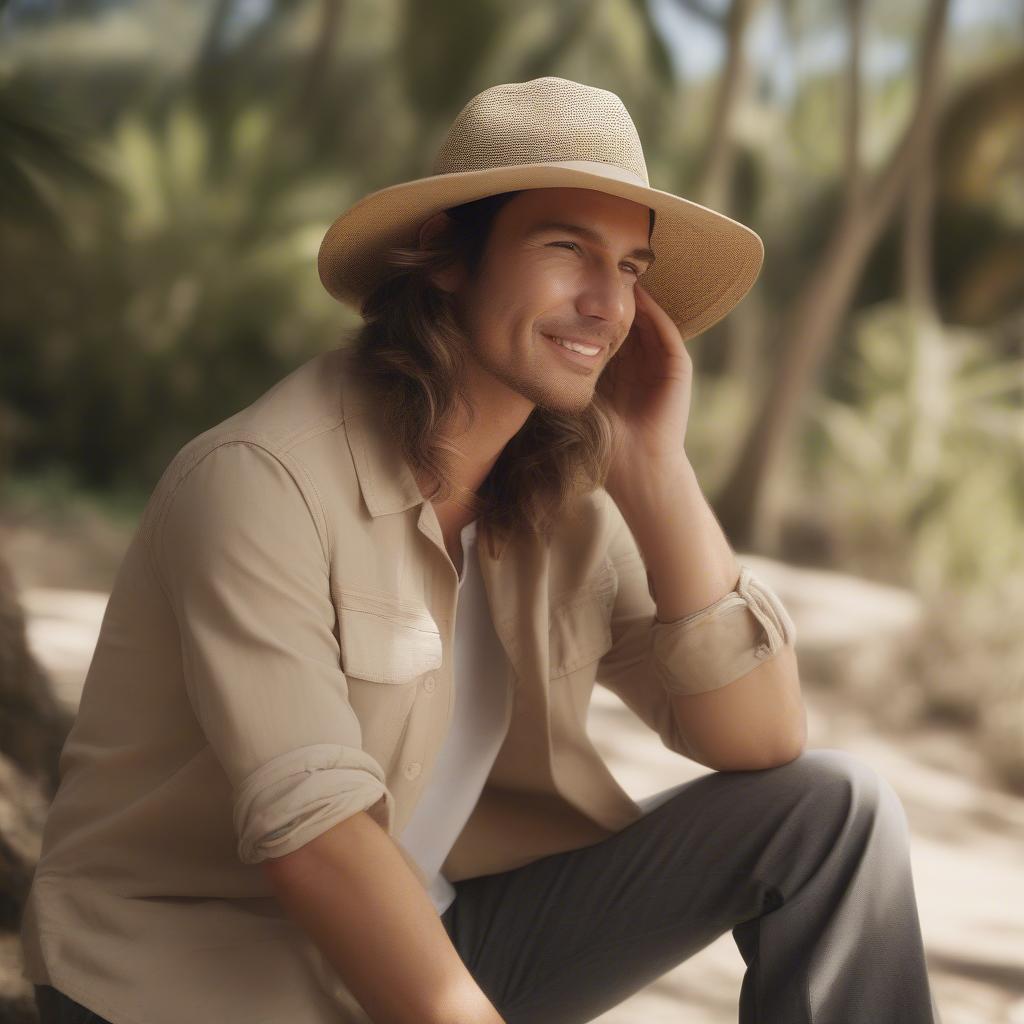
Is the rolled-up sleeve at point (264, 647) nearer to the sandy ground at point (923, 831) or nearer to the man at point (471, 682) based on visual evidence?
the man at point (471, 682)

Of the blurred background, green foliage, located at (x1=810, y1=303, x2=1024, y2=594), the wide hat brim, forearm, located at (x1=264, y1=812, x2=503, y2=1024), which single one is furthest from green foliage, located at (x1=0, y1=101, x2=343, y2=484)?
forearm, located at (x1=264, y1=812, x2=503, y2=1024)

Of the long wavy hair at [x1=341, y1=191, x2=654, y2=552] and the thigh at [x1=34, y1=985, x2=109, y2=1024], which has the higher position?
the long wavy hair at [x1=341, y1=191, x2=654, y2=552]

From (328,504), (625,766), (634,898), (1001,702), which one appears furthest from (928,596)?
(328,504)

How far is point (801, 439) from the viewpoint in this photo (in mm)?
11383

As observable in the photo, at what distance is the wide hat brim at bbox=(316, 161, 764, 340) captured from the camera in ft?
5.54

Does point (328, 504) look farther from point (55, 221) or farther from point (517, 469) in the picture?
point (55, 221)

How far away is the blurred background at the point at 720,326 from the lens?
3926 mm

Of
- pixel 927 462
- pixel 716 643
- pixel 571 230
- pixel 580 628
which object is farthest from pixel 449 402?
pixel 927 462

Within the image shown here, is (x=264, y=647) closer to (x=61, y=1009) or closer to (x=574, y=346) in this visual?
(x=61, y=1009)

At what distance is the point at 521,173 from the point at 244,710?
754 millimetres

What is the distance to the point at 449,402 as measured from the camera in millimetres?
1776

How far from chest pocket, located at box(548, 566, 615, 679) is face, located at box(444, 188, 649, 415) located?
31 centimetres

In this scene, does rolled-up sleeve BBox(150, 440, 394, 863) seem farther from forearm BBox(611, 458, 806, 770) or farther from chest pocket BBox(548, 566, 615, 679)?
forearm BBox(611, 458, 806, 770)

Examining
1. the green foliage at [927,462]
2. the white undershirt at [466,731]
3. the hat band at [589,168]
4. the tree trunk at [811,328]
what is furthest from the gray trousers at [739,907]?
the tree trunk at [811,328]
